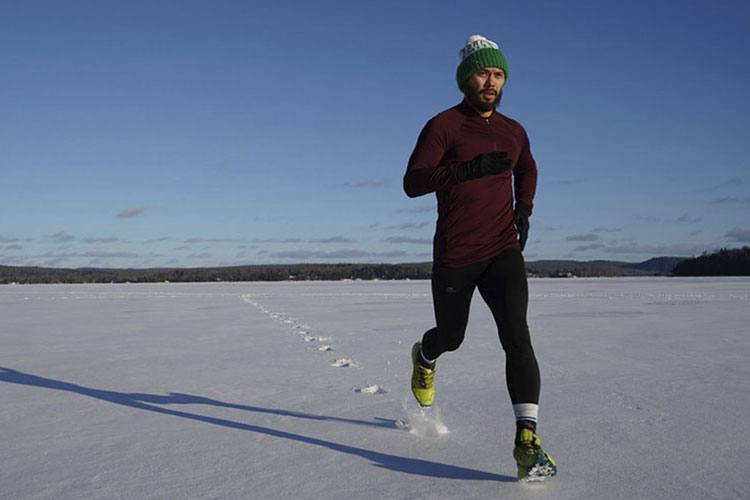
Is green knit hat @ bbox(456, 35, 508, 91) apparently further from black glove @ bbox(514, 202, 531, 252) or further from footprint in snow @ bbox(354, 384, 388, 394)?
footprint in snow @ bbox(354, 384, 388, 394)

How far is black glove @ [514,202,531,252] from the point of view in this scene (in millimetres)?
3053

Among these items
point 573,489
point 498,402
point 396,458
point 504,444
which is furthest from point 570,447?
point 498,402

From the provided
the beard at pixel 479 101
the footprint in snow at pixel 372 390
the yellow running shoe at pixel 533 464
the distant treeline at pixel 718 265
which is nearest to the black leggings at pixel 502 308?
the yellow running shoe at pixel 533 464

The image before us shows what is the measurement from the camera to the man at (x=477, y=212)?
2.79 m

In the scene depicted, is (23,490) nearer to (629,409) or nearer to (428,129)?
(428,129)

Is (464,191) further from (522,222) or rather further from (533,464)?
(533,464)

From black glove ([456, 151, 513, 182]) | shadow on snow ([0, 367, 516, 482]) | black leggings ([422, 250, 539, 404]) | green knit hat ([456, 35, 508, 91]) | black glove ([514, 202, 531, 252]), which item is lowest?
shadow on snow ([0, 367, 516, 482])

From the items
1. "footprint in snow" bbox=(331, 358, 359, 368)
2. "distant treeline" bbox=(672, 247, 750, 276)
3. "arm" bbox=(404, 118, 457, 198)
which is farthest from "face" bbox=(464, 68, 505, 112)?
"distant treeline" bbox=(672, 247, 750, 276)

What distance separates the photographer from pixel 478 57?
9.57ft

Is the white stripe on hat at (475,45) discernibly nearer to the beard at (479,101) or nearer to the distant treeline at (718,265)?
the beard at (479,101)

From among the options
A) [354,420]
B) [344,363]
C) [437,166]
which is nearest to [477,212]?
[437,166]

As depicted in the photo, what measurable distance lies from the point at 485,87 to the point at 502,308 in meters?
0.96

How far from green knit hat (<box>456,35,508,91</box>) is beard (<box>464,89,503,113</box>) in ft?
0.21

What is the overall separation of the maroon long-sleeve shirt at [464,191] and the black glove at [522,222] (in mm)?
45
